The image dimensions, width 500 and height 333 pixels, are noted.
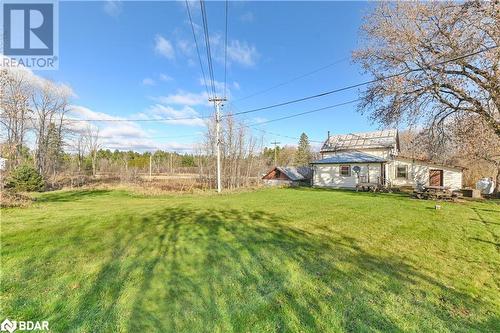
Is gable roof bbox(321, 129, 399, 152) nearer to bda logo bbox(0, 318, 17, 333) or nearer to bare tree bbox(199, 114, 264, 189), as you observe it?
bare tree bbox(199, 114, 264, 189)

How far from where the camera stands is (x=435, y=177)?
24.2 meters

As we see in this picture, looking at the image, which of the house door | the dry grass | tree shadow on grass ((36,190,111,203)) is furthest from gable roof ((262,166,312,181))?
the dry grass

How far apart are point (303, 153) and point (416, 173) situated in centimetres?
4220

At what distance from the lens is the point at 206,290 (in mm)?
3855

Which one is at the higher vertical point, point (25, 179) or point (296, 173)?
point (296, 173)

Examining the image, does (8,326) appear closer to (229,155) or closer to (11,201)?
(11,201)

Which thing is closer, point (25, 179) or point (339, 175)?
point (25, 179)

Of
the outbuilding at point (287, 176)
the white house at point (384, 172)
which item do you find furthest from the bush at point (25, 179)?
the white house at point (384, 172)

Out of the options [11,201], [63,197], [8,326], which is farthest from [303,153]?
[8,326]

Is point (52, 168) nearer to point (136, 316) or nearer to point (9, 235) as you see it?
point (9, 235)

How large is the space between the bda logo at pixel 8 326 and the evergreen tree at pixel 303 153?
59148mm

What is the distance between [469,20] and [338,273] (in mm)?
12485

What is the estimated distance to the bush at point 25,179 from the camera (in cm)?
1945

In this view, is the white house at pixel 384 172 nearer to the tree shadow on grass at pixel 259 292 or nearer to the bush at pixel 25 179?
the tree shadow on grass at pixel 259 292
